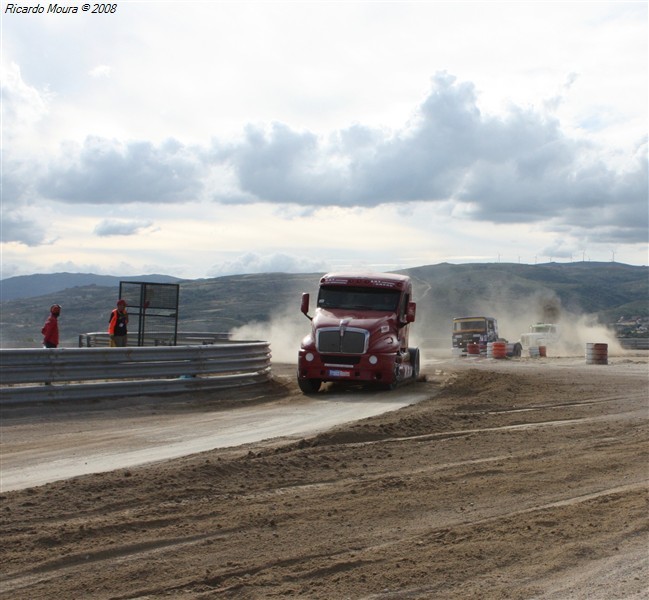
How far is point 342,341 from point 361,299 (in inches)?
61.4

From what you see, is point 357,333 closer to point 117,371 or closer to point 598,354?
point 117,371

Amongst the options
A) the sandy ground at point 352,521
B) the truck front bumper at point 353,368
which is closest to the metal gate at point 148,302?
the truck front bumper at point 353,368

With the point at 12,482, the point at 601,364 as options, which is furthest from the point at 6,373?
the point at 601,364

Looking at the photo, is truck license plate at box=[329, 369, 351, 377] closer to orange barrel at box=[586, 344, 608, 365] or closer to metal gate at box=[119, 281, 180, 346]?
metal gate at box=[119, 281, 180, 346]

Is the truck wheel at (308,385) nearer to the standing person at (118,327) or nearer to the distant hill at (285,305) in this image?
the standing person at (118,327)

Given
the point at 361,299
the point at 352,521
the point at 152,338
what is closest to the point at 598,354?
the point at 361,299

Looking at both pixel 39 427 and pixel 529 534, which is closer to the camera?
pixel 529 534

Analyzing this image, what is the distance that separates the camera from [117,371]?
16.2 meters

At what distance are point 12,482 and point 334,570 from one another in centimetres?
471

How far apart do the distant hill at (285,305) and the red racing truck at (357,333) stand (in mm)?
12259

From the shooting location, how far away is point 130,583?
212 inches

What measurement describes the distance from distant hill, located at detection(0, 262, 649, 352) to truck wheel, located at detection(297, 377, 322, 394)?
12.2 meters

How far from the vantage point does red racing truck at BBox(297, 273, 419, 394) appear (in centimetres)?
1836

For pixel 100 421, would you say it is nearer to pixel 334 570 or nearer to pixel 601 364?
pixel 334 570
